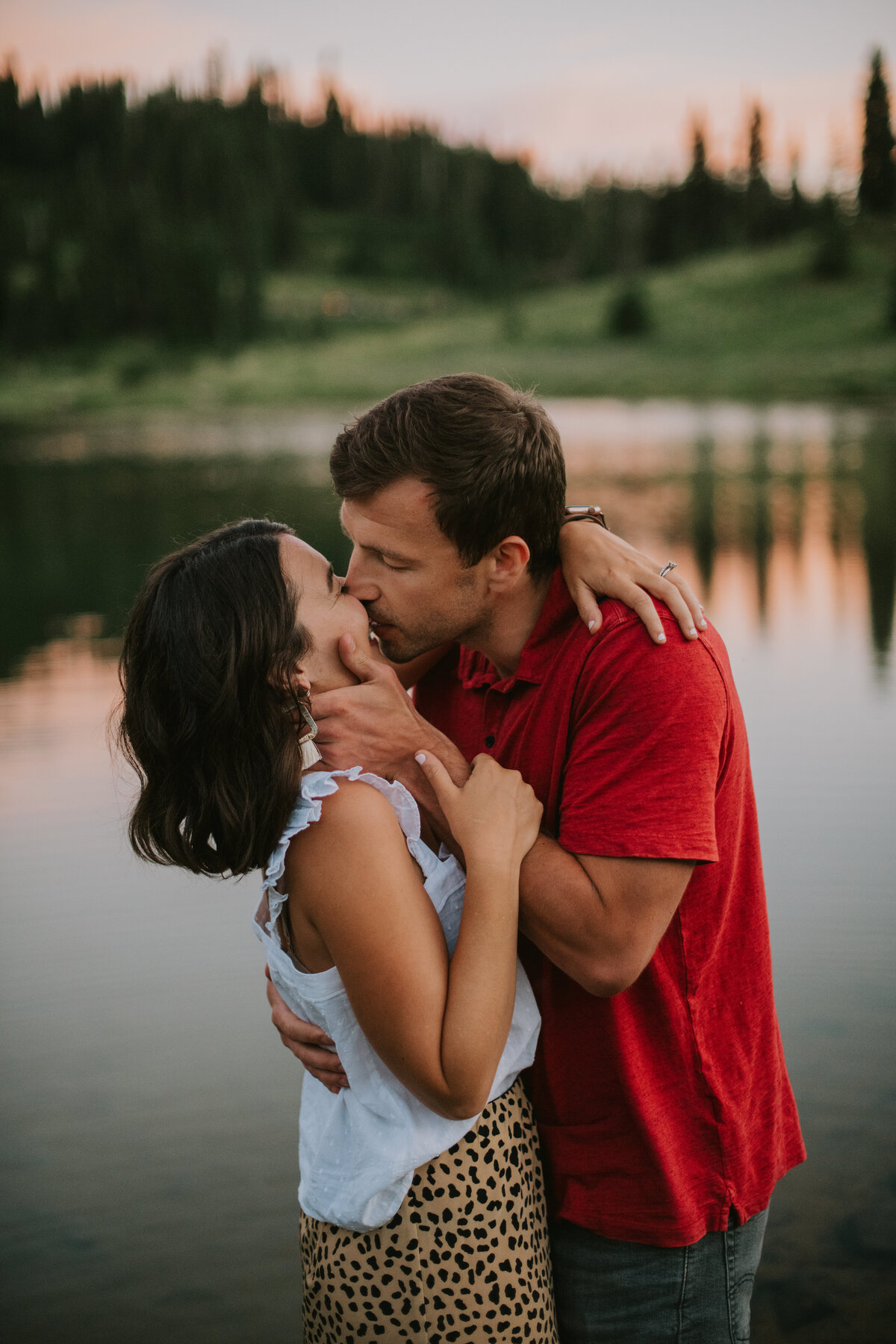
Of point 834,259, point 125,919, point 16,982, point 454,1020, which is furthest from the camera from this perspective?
point 834,259

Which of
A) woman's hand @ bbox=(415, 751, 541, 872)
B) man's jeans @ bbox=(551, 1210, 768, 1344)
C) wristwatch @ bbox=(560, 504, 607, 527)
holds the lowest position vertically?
man's jeans @ bbox=(551, 1210, 768, 1344)

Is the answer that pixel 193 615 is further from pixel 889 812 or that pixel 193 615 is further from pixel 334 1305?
pixel 889 812

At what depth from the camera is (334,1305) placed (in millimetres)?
2102

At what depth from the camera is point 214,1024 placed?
5605mm

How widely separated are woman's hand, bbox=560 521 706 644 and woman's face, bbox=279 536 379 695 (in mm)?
439

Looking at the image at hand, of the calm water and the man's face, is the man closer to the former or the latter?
the man's face

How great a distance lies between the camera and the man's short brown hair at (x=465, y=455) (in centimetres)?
228

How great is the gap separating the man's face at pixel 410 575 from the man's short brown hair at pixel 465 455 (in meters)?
0.03

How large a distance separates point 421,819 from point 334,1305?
0.89 metres

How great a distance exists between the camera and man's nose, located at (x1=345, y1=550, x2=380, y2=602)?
242 cm

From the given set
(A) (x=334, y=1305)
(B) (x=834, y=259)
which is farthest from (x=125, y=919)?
(B) (x=834, y=259)

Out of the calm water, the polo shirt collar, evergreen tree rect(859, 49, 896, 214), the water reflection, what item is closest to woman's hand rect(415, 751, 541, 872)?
the polo shirt collar

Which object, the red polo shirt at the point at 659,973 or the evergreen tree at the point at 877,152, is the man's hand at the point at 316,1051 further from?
the evergreen tree at the point at 877,152

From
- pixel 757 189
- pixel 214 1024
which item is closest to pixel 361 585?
pixel 214 1024
